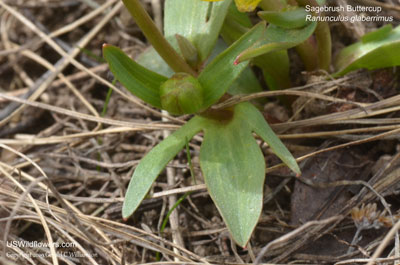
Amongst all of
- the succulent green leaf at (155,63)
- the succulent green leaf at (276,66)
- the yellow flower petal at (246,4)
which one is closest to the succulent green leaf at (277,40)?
the yellow flower petal at (246,4)

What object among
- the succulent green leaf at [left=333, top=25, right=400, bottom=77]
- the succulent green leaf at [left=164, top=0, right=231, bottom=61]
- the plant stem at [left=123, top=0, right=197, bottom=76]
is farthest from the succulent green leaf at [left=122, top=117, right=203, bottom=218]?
the succulent green leaf at [left=333, top=25, right=400, bottom=77]

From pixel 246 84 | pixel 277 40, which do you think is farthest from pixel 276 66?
pixel 277 40

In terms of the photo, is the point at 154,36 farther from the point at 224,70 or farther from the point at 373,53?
the point at 373,53

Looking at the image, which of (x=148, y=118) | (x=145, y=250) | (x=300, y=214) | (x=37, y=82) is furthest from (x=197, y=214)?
(x=37, y=82)

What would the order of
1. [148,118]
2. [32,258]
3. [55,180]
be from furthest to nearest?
[148,118]
[55,180]
[32,258]

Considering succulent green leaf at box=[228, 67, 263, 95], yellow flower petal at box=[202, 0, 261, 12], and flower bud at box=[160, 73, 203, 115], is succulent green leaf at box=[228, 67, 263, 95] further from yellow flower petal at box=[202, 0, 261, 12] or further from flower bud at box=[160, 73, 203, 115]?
yellow flower petal at box=[202, 0, 261, 12]

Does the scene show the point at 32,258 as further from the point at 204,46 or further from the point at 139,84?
the point at 204,46
